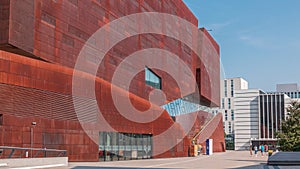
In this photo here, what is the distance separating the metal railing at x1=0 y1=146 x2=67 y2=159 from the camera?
23191 millimetres

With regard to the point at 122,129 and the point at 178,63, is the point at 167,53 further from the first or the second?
the point at 122,129

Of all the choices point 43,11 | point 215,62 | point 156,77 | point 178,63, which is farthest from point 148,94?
point 215,62

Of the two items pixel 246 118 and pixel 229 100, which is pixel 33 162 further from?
pixel 229 100

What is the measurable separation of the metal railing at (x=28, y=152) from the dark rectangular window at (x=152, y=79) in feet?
76.7

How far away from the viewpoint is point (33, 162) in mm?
23266

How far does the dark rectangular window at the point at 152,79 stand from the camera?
169 ft

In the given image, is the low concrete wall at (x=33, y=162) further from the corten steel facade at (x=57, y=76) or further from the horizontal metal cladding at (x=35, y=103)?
the horizontal metal cladding at (x=35, y=103)

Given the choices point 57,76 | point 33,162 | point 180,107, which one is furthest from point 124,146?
point 180,107

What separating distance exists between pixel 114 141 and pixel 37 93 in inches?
404

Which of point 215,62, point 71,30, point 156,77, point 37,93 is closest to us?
point 37,93

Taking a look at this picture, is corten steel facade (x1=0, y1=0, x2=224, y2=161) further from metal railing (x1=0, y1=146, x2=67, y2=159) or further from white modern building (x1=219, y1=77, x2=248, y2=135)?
white modern building (x1=219, y1=77, x2=248, y2=135)

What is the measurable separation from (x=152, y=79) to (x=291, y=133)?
17016mm

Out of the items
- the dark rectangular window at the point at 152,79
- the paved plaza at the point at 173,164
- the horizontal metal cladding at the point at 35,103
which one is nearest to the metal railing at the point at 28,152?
the paved plaza at the point at 173,164

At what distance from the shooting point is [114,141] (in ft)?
121
